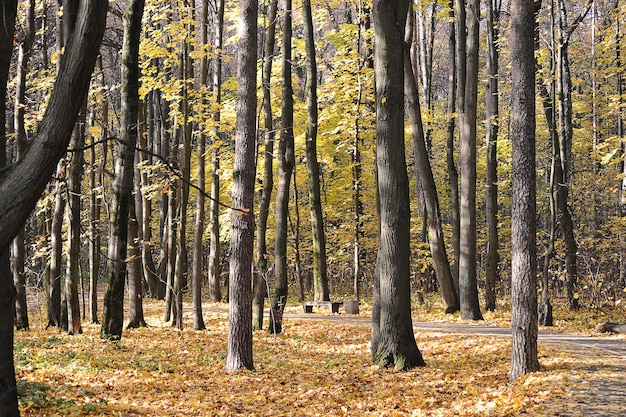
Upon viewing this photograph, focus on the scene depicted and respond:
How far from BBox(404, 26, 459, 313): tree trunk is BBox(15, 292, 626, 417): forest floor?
3.63 metres

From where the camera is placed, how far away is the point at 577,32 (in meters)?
38.6

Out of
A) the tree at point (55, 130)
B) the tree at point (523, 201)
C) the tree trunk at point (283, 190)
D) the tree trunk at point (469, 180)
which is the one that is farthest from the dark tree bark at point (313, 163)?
the tree at point (55, 130)

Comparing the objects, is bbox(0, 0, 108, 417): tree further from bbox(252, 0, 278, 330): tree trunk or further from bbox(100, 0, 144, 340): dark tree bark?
bbox(252, 0, 278, 330): tree trunk

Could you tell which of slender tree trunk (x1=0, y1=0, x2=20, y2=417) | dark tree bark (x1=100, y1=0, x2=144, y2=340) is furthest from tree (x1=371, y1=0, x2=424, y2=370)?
slender tree trunk (x1=0, y1=0, x2=20, y2=417)

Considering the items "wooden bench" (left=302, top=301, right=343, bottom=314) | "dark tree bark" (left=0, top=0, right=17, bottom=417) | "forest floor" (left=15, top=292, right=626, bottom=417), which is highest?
"dark tree bark" (left=0, top=0, right=17, bottom=417)

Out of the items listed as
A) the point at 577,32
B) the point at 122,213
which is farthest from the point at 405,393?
the point at 577,32

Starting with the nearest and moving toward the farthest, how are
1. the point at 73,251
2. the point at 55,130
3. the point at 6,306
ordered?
the point at 55,130 → the point at 6,306 → the point at 73,251

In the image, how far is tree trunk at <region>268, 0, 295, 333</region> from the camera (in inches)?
602

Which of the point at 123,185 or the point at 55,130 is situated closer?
the point at 55,130

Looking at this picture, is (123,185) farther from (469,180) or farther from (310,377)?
(469,180)

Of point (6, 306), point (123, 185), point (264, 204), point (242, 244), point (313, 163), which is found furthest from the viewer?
point (313, 163)

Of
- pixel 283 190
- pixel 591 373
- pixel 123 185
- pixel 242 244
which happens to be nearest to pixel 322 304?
pixel 283 190

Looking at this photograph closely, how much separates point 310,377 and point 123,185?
5676 mm

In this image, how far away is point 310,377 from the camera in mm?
10680
